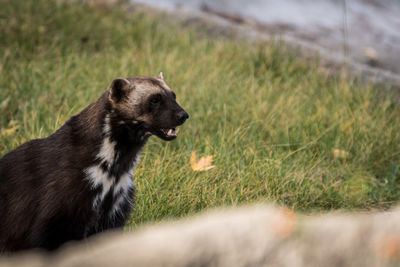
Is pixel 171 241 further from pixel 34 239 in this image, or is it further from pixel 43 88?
pixel 43 88

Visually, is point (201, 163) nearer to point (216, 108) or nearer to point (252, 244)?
point (216, 108)

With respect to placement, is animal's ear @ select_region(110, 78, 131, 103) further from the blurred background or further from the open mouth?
the blurred background

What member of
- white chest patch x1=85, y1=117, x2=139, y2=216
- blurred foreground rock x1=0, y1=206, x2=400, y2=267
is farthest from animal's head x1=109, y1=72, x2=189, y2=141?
blurred foreground rock x1=0, y1=206, x2=400, y2=267

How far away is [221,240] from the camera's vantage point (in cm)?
142

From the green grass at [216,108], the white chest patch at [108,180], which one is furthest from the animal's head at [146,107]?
the green grass at [216,108]

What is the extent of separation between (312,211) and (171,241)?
2.06 metres

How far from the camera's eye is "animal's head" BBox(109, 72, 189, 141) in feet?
9.23

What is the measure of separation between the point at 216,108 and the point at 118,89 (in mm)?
1808

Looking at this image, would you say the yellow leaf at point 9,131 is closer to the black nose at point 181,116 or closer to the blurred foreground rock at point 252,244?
the black nose at point 181,116

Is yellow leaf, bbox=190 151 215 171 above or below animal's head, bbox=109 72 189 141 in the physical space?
below

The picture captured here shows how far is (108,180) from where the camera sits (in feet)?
8.81

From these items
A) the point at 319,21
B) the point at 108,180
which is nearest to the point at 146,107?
the point at 108,180

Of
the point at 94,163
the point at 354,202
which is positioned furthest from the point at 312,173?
the point at 94,163

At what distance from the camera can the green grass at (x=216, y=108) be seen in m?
3.41
